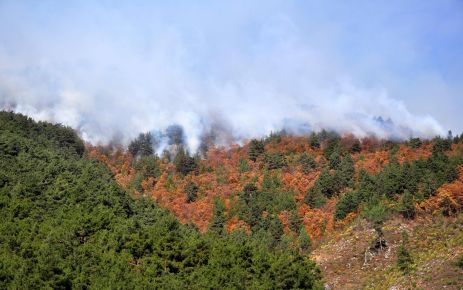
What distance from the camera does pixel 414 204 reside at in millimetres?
66125

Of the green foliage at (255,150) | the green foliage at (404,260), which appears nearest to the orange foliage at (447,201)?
the green foliage at (404,260)

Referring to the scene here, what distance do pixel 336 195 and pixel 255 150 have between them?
26.1m

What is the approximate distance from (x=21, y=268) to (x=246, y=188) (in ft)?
187

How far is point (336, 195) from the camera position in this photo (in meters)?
83.1

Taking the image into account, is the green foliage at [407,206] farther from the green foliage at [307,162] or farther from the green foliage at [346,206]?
the green foliage at [307,162]

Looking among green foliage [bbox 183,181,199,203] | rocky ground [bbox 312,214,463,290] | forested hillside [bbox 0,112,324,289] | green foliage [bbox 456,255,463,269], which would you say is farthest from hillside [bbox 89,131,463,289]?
forested hillside [bbox 0,112,324,289]

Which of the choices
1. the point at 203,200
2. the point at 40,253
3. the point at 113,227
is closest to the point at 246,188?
the point at 203,200

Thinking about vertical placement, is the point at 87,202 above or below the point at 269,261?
above

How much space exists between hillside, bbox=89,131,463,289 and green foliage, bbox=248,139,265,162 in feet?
0.66

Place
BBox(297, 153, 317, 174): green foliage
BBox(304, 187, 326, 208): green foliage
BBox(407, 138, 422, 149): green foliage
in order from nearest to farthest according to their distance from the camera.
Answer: BBox(304, 187, 326, 208): green foliage
BBox(297, 153, 317, 174): green foliage
BBox(407, 138, 422, 149): green foliage

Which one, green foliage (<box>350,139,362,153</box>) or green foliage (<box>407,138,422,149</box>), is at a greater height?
green foliage (<box>350,139,362,153</box>)

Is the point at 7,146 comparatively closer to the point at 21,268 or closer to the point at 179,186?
the point at 21,268

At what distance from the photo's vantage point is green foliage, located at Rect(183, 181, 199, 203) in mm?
91500

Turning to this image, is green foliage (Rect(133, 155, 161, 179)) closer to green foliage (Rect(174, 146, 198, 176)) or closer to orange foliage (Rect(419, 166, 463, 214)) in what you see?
green foliage (Rect(174, 146, 198, 176))
